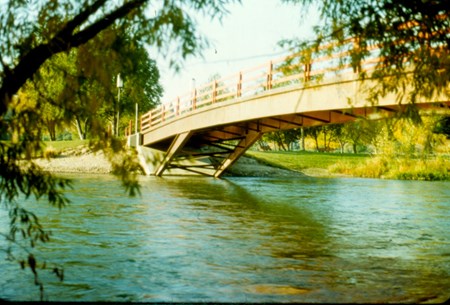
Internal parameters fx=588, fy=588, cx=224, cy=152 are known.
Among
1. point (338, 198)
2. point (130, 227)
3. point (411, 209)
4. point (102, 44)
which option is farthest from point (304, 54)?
point (338, 198)

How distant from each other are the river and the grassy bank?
1901 centimetres

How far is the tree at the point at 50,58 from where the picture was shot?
400 cm

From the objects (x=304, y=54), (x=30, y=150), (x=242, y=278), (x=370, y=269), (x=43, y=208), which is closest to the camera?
(x=30, y=150)

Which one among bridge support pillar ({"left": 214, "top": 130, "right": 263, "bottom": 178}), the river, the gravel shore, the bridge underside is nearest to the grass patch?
the gravel shore

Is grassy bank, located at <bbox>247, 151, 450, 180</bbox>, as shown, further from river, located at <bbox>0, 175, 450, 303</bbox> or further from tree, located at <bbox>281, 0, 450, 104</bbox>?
tree, located at <bbox>281, 0, 450, 104</bbox>

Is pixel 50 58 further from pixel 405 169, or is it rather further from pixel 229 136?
pixel 405 169

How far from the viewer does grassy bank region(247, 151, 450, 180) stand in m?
32.5

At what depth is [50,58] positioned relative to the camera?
4.31 m

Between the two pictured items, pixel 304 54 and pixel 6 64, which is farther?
pixel 304 54

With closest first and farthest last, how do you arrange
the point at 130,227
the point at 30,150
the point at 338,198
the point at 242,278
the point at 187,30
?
the point at 30,150 → the point at 187,30 → the point at 242,278 → the point at 130,227 → the point at 338,198

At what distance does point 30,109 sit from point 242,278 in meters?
2.98

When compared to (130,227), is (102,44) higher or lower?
higher

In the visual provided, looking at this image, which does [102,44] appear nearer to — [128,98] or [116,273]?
[128,98]

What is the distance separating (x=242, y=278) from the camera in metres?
6.04
